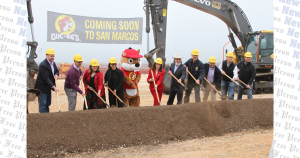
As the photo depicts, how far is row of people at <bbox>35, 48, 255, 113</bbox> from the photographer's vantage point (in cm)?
516

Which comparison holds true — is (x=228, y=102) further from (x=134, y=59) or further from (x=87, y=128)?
(x=87, y=128)

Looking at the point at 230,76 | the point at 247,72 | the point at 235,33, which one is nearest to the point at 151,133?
the point at 230,76

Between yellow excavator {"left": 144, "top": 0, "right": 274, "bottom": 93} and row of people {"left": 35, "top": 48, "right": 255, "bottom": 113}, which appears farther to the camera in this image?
yellow excavator {"left": 144, "top": 0, "right": 274, "bottom": 93}

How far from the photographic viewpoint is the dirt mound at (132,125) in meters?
3.86

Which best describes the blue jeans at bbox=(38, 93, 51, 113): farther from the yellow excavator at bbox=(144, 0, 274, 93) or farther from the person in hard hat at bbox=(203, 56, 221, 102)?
the yellow excavator at bbox=(144, 0, 274, 93)

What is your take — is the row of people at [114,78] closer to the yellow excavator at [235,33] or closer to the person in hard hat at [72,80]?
the person in hard hat at [72,80]

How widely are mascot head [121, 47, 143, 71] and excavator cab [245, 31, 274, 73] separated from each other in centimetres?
703

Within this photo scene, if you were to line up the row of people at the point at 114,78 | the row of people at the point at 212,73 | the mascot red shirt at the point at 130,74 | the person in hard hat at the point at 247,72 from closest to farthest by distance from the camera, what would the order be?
the row of people at the point at 114,78, the mascot red shirt at the point at 130,74, the row of people at the point at 212,73, the person in hard hat at the point at 247,72

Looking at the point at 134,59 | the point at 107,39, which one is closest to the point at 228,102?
the point at 134,59

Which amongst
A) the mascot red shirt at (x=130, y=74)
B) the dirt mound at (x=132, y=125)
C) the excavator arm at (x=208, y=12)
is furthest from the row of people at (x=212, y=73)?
the excavator arm at (x=208, y=12)

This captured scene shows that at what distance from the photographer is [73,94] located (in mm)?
5348

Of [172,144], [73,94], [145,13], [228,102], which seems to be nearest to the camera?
[172,144]

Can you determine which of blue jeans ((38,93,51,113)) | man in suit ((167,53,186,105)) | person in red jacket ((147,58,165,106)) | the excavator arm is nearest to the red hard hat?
person in red jacket ((147,58,165,106))

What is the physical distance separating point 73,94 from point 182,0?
258 inches
